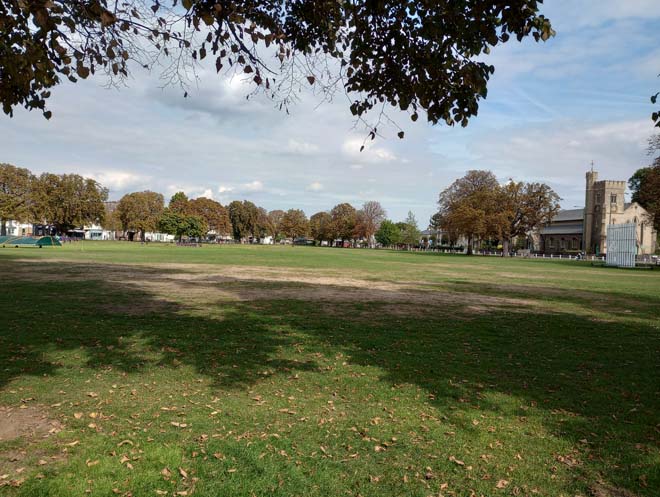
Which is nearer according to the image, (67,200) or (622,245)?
(622,245)

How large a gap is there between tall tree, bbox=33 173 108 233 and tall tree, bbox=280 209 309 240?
7286 cm

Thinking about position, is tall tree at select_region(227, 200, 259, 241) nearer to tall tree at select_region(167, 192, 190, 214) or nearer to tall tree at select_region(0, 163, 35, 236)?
tall tree at select_region(167, 192, 190, 214)

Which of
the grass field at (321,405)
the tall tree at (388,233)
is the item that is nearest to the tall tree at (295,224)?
the tall tree at (388,233)

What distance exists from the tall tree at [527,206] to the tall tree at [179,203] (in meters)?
82.8

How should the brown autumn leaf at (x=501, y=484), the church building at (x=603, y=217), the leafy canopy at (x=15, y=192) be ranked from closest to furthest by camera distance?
1. the brown autumn leaf at (x=501, y=484)
2. the leafy canopy at (x=15, y=192)
3. the church building at (x=603, y=217)

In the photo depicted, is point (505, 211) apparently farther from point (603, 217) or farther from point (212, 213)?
point (212, 213)

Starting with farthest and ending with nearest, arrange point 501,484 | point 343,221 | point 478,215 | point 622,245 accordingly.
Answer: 1. point 343,221
2. point 478,215
3. point 622,245
4. point 501,484

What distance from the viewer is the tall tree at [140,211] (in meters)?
118

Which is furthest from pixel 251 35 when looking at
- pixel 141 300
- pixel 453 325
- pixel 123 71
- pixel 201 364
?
pixel 141 300

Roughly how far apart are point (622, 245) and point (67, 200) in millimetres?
92599

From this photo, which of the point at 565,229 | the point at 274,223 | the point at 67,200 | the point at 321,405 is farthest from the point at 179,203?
the point at 321,405

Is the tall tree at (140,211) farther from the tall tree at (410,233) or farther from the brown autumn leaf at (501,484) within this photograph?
the brown autumn leaf at (501,484)

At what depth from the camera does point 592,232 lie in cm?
10356

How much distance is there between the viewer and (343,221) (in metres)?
142
